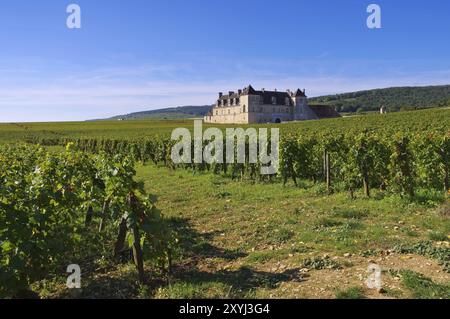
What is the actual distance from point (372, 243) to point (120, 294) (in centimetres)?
512

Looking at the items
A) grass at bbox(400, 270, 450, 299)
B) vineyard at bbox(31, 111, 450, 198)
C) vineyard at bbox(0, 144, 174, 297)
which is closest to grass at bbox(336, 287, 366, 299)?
grass at bbox(400, 270, 450, 299)

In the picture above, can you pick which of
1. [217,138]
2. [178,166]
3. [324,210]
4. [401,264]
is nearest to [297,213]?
[324,210]

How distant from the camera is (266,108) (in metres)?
112

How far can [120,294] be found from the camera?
6465 mm

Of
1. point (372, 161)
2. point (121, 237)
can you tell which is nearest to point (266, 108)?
point (372, 161)

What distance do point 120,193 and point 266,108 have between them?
10708cm

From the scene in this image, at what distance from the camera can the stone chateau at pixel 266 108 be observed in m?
110

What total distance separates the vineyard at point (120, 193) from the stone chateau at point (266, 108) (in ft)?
298

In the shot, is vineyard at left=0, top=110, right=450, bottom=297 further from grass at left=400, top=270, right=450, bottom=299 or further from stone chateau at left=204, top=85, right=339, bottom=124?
stone chateau at left=204, top=85, right=339, bottom=124

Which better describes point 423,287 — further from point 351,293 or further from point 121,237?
point 121,237

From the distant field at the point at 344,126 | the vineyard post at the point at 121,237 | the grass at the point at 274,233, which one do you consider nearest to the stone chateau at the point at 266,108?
the distant field at the point at 344,126

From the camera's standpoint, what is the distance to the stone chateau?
110m

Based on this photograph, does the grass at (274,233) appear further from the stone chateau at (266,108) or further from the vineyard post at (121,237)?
the stone chateau at (266,108)
